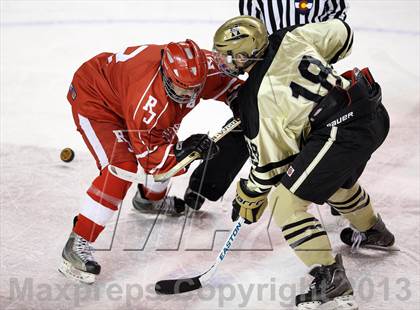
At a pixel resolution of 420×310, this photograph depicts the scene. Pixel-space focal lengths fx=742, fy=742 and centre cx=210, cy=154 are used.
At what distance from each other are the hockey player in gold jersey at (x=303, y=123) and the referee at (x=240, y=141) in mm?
547

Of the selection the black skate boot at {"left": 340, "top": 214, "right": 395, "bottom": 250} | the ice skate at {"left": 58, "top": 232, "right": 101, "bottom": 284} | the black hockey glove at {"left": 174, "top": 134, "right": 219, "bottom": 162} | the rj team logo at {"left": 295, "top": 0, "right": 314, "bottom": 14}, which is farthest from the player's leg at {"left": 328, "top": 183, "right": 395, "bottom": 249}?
the ice skate at {"left": 58, "top": 232, "right": 101, "bottom": 284}

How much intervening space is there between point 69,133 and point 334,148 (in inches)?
75.0

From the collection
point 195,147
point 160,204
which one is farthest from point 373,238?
point 160,204

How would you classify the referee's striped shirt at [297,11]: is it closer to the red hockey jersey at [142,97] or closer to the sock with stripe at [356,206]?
the red hockey jersey at [142,97]

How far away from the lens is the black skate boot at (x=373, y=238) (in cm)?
304

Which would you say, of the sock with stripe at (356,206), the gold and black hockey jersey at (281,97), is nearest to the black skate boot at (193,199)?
the sock with stripe at (356,206)

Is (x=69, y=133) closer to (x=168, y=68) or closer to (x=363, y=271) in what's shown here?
(x=168, y=68)

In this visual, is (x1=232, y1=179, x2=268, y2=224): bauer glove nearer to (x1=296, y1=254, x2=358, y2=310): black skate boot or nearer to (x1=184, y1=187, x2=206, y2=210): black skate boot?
(x1=296, y1=254, x2=358, y2=310): black skate boot

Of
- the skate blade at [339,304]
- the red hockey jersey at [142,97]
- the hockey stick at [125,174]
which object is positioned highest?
A: the red hockey jersey at [142,97]

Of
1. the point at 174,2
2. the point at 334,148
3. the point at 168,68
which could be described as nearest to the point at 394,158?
the point at 334,148

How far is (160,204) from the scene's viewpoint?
11.2 feet

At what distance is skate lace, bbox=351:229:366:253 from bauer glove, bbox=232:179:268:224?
506mm

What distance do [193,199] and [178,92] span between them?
0.81m

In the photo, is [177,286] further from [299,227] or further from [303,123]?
[303,123]
